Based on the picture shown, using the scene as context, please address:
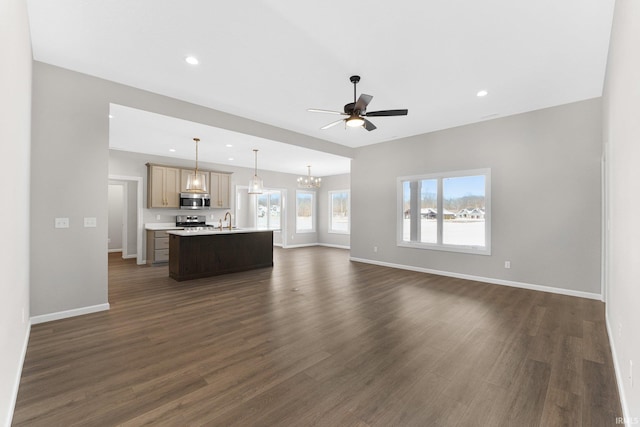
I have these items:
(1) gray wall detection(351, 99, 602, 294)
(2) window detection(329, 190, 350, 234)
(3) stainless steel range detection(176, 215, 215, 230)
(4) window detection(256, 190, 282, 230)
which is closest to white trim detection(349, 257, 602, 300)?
(1) gray wall detection(351, 99, 602, 294)

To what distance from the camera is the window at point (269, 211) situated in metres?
10.6

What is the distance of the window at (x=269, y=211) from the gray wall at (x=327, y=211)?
1.65 metres

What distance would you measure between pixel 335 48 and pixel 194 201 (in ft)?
20.1

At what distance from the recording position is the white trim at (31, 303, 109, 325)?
3.08 meters

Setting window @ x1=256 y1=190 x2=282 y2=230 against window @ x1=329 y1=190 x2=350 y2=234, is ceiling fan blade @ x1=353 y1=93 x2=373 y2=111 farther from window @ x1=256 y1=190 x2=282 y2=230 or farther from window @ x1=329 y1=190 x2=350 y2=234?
window @ x1=256 y1=190 x2=282 y2=230

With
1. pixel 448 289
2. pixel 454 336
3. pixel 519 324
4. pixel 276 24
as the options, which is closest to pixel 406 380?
pixel 454 336

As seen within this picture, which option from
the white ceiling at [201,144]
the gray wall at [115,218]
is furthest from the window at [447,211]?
the gray wall at [115,218]

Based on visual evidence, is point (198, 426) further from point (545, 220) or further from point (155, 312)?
point (545, 220)

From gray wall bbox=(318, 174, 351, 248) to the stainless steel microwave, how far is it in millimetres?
4352

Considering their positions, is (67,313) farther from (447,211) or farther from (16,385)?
(447,211)

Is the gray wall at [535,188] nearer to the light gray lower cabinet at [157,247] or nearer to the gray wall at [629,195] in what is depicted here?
the gray wall at [629,195]

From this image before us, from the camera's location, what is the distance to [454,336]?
2855 mm

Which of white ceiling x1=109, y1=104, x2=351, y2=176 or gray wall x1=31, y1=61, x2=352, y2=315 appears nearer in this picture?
gray wall x1=31, y1=61, x2=352, y2=315

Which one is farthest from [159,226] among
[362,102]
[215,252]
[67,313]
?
[362,102]
